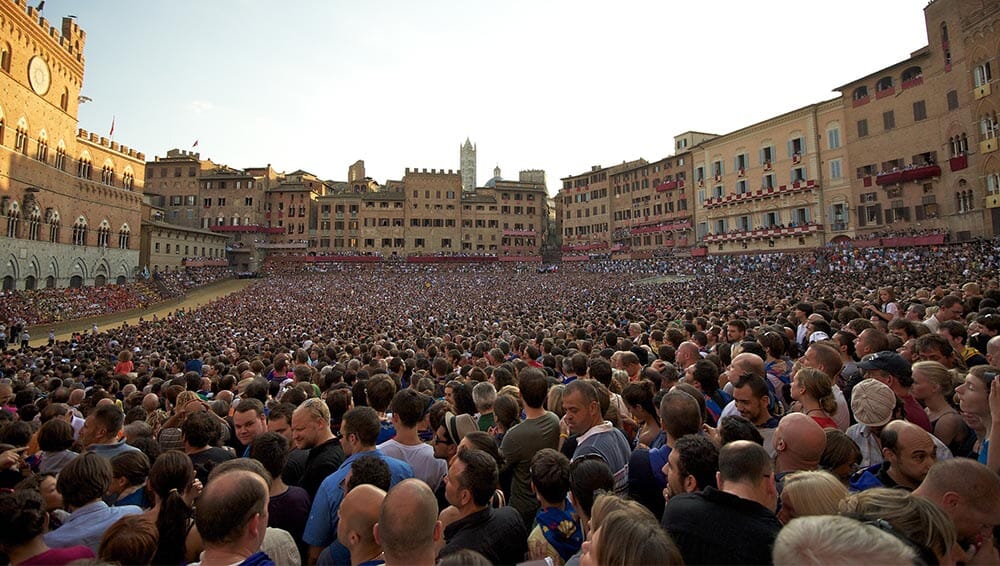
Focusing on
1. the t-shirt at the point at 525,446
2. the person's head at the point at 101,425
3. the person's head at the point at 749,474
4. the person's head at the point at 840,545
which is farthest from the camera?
the person's head at the point at 101,425

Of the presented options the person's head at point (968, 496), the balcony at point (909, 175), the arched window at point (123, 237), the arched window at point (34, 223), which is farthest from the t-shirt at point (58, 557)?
the arched window at point (123, 237)

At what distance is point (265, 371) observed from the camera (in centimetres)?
1045

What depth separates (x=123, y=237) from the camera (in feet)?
157

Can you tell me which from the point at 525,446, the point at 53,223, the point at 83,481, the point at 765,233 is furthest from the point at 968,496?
the point at 53,223

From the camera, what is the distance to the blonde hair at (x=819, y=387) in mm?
4238

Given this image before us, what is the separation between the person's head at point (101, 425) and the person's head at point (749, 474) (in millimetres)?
5699

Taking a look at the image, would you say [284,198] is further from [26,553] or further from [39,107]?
[26,553]

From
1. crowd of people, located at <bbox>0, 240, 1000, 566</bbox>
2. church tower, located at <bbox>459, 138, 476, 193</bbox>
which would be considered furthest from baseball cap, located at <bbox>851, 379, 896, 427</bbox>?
church tower, located at <bbox>459, 138, 476, 193</bbox>

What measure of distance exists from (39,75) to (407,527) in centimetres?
5535

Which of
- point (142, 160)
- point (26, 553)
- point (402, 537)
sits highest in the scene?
point (142, 160)

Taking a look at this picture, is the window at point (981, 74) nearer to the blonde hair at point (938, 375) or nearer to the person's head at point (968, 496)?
the blonde hair at point (938, 375)

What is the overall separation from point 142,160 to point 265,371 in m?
55.5

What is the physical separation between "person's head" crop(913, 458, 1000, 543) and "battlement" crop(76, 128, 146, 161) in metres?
59.8

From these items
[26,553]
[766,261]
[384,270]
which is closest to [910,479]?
[26,553]
